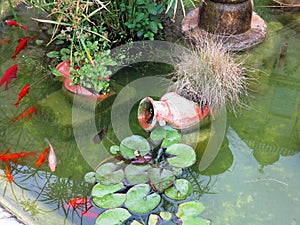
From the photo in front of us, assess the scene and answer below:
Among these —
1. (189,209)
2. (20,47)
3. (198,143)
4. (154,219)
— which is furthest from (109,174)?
(20,47)

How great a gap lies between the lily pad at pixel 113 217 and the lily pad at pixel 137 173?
0.23 meters

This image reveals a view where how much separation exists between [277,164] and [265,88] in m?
0.73

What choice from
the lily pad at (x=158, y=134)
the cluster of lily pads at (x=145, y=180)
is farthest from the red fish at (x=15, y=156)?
the lily pad at (x=158, y=134)

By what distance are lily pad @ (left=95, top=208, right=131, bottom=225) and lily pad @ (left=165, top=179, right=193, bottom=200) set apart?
287mm

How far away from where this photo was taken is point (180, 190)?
96.3 inches

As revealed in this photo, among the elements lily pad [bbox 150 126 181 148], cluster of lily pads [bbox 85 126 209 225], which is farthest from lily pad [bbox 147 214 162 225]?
lily pad [bbox 150 126 181 148]

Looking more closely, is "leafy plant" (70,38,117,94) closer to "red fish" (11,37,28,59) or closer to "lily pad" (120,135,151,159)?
"lily pad" (120,135,151,159)

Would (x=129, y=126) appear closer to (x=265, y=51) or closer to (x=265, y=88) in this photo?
(x=265, y=88)

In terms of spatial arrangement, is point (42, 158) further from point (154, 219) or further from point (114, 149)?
point (154, 219)

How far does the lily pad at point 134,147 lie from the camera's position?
2637mm

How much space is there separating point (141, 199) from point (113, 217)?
195mm

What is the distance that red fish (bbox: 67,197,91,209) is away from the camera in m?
2.42

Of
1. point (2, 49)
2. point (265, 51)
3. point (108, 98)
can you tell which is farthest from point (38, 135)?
point (265, 51)

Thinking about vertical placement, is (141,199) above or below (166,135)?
below
